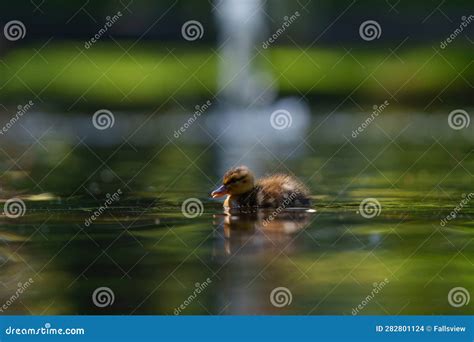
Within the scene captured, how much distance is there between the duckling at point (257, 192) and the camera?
205 inches

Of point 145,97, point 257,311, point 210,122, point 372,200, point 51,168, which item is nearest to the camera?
point 257,311

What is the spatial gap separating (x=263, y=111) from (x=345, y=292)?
4.65 metres

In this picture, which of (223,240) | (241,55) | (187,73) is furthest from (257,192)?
(187,73)

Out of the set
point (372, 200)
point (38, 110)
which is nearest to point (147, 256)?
point (372, 200)

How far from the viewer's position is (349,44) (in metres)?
9.38

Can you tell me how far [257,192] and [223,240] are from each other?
1035 millimetres

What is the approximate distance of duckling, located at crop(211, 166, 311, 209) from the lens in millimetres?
5195

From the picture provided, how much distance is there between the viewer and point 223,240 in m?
4.29

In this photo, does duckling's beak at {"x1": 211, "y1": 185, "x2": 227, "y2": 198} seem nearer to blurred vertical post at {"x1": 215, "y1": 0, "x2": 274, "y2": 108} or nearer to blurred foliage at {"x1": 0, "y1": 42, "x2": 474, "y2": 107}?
blurred vertical post at {"x1": 215, "y1": 0, "x2": 274, "y2": 108}

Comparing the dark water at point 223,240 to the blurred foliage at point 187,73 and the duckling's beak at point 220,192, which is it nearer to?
the duckling's beak at point 220,192

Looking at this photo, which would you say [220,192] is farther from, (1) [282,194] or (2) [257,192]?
(1) [282,194]

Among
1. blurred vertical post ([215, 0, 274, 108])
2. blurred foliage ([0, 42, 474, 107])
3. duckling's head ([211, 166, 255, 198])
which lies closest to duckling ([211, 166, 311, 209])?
duckling's head ([211, 166, 255, 198])

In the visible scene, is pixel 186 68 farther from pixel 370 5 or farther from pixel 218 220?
pixel 218 220

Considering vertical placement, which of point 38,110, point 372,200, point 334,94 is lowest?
point 38,110
